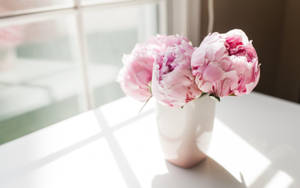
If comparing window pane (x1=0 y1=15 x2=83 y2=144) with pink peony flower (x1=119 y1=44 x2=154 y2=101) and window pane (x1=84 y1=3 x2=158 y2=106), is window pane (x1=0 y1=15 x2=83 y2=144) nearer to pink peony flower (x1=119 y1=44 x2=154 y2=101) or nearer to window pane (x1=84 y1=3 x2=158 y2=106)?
window pane (x1=84 y1=3 x2=158 y2=106)

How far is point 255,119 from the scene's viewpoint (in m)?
0.96

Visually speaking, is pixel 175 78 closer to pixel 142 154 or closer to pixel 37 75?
pixel 142 154

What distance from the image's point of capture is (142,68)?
0.67m

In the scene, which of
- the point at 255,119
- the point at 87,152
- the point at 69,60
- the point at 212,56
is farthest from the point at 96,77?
the point at 212,56

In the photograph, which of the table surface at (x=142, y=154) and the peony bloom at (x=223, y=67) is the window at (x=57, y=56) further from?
the peony bloom at (x=223, y=67)

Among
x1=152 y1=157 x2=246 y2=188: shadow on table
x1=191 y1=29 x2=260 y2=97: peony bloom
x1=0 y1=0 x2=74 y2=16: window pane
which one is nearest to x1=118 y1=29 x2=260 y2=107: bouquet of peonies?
x1=191 y1=29 x2=260 y2=97: peony bloom

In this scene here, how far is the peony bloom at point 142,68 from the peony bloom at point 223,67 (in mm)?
101

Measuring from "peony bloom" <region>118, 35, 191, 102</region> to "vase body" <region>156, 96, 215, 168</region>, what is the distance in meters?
0.06

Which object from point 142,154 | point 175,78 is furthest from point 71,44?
point 175,78

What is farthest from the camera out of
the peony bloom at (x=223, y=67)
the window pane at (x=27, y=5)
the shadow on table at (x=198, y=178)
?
the window pane at (x=27, y=5)

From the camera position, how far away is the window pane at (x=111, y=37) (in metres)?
1.16

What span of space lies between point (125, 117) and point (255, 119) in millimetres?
369

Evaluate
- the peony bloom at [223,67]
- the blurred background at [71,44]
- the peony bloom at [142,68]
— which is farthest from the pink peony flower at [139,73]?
the blurred background at [71,44]

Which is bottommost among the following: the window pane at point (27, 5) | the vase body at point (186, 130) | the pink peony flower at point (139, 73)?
the vase body at point (186, 130)
